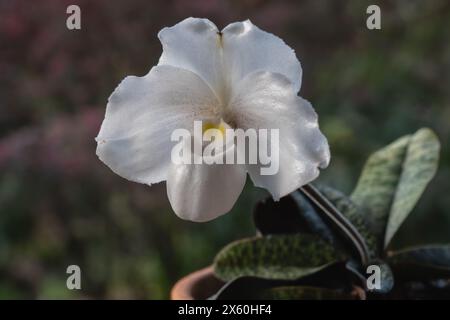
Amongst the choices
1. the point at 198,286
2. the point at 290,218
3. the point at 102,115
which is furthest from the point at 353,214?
the point at 102,115

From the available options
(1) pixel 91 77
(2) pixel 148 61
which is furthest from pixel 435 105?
(1) pixel 91 77

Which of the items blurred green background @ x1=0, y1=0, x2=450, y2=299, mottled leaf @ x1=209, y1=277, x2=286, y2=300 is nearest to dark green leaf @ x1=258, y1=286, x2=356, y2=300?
mottled leaf @ x1=209, y1=277, x2=286, y2=300

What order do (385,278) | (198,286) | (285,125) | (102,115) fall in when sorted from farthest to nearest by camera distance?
1. (102,115)
2. (198,286)
3. (385,278)
4. (285,125)

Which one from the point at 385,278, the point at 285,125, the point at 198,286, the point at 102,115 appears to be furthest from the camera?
the point at 102,115

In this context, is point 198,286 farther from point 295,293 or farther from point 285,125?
point 285,125

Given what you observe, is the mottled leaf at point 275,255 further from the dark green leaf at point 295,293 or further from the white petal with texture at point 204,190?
the white petal with texture at point 204,190
